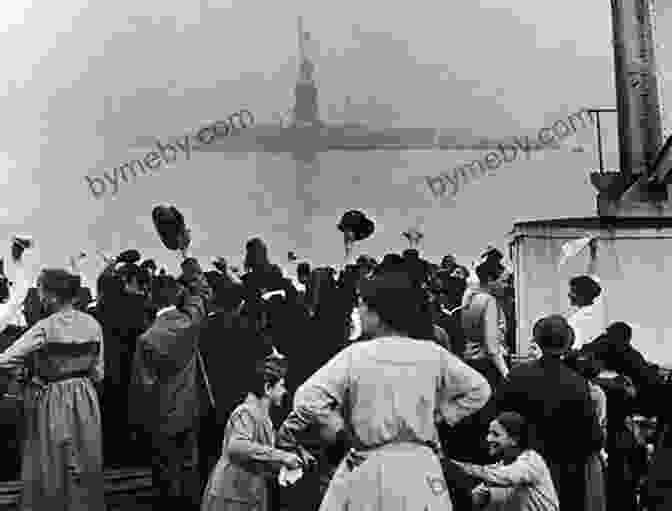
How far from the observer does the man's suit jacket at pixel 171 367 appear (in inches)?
214

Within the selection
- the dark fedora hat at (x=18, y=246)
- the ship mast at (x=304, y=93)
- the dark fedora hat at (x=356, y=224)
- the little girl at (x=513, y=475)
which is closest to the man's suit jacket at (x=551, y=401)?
the little girl at (x=513, y=475)

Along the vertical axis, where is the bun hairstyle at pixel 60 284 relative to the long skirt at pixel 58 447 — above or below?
above

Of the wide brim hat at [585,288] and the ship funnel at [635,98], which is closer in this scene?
the wide brim hat at [585,288]

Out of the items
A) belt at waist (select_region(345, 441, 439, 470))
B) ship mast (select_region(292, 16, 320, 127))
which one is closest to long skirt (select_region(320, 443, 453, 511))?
belt at waist (select_region(345, 441, 439, 470))

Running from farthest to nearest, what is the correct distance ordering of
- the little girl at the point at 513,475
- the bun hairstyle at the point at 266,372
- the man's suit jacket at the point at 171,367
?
the man's suit jacket at the point at 171,367 < the bun hairstyle at the point at 266,372 < the little girl at the point at 513,475

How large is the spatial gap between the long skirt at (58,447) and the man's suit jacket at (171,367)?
471 mm

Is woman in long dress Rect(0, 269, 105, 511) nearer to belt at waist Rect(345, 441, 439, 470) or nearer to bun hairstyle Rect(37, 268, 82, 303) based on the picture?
bun hairstyle Rect(37, 268, 82, 303)

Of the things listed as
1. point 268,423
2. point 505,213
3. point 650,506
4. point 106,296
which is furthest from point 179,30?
point 650,506

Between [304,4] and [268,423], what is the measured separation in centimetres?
1143

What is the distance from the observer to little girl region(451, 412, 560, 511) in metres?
3.78

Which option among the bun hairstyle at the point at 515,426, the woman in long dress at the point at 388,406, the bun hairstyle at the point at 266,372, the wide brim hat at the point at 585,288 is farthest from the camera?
the wide brim hat at the point at 585,288

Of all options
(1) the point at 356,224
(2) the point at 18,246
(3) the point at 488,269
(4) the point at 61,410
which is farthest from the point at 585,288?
(2) the point at 18,246

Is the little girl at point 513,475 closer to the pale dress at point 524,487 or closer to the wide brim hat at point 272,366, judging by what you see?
the pale dress at point 524,487

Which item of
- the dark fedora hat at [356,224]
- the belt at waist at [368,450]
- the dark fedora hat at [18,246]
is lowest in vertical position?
the belt at waist at [368,450]
